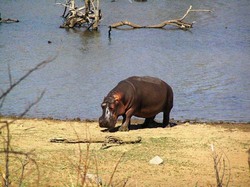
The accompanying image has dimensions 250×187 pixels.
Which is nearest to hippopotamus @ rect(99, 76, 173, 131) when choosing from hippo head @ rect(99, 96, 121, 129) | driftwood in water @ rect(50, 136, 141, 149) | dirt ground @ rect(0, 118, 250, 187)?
→ hippo head @ rect(99, 96, 121, 129)

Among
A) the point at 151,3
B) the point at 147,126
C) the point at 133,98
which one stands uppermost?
the point at 133,98

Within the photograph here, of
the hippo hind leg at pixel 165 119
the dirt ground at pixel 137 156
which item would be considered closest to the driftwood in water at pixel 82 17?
the hippo hind leg at pixel 165 119

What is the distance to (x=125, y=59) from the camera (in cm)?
2088

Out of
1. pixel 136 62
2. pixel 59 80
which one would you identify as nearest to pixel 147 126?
pixel 59 80

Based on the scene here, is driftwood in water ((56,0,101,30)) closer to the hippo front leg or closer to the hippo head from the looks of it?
the hippo front leg

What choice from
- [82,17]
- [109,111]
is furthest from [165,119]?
[82,17]

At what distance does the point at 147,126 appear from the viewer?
12109 mm

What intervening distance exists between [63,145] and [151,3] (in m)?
26.9

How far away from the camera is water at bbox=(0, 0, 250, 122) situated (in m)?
14.8

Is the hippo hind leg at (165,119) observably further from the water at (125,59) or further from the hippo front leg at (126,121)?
the water at (125,59)

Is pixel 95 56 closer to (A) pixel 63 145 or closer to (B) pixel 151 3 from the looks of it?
(A) pixel 63 145

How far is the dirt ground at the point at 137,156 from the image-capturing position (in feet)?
26.7

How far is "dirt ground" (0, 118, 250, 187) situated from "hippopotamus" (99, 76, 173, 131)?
10.2 inches

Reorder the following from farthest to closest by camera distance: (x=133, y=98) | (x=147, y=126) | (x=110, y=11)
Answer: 1. (x=110, y=11)
2. (x=147, y=126)
3. (x=133, y=98)
